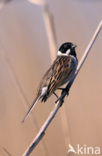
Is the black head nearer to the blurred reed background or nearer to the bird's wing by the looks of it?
the bird's wing

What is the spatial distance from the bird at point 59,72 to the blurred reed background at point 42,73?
16cm

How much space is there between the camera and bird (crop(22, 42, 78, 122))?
2.97 ft

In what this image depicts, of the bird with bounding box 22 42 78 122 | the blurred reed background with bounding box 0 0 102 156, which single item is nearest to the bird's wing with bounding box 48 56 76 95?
the bird with bounding box 22 42 78 122

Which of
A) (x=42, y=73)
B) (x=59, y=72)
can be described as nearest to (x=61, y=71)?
(x=59, y=72)

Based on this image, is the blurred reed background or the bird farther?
the blurred reed background

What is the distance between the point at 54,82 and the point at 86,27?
446mm

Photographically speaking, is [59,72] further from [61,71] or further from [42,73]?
[42,73]

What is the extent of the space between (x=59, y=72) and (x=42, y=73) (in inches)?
10.1

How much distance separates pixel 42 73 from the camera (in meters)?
1.22

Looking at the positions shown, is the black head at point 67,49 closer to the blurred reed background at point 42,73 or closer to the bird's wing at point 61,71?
the bird's wing at point 61,71

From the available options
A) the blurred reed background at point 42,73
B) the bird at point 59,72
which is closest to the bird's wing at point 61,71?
the bird at point 59,72

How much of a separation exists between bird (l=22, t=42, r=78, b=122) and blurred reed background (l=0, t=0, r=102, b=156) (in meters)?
0.16

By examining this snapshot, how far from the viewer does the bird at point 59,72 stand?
0.91 meters

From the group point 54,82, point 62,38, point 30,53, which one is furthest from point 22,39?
point 54,82
